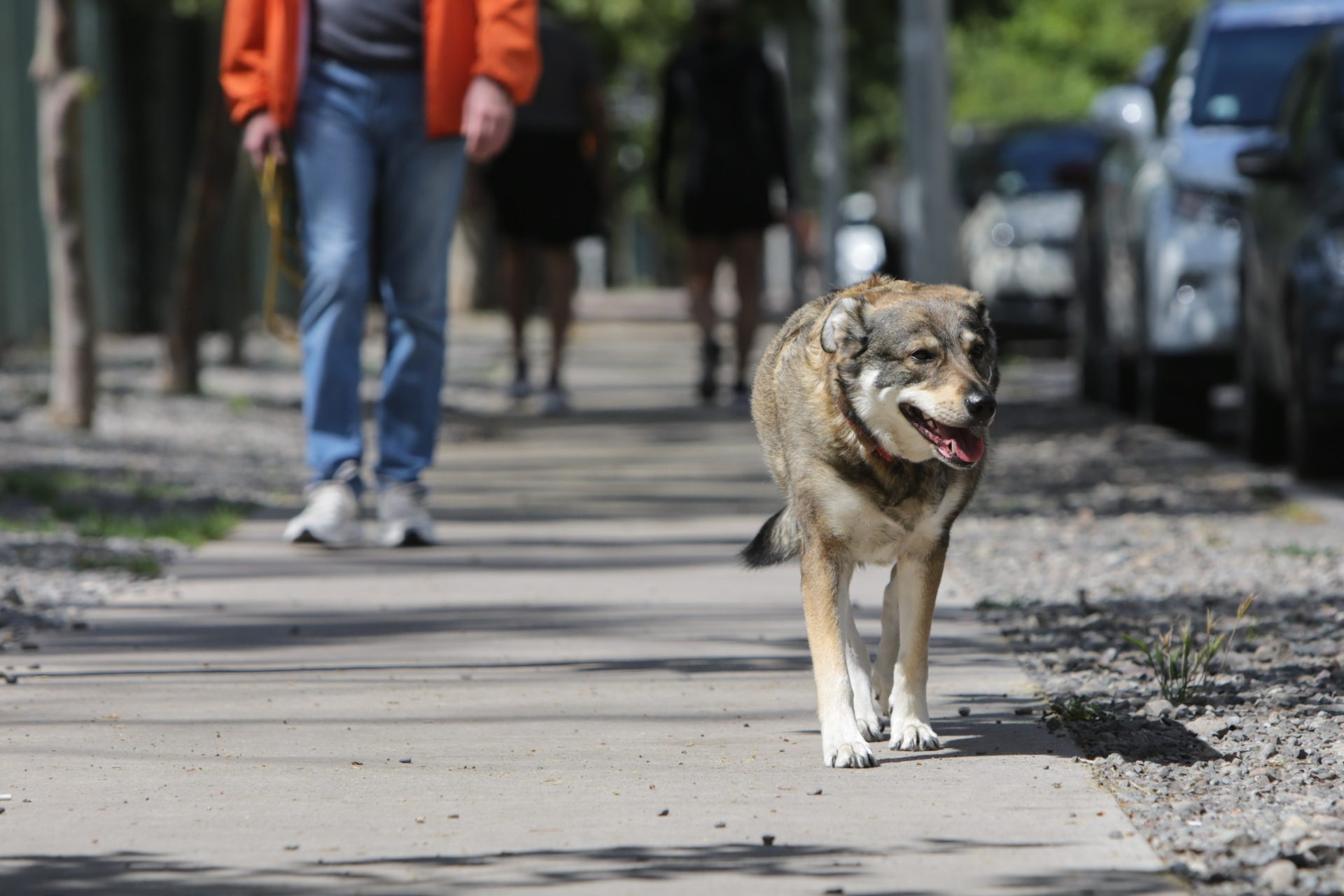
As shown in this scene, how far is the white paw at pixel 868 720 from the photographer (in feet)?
15.9

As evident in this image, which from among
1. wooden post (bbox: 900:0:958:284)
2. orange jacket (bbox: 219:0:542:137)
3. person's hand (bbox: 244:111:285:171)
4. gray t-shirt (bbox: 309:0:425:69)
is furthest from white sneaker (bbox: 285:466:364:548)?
wooden post (bbox: 900:0:958:284)

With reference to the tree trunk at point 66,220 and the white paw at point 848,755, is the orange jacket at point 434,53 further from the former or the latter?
the white paw at point 848,755

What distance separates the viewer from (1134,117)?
13.3 meters

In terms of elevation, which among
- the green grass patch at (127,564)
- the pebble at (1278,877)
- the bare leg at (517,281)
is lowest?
the green grass patch at (127,564)

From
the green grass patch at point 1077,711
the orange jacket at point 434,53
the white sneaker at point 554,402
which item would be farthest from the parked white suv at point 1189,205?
the green grass patch at point 1077,711

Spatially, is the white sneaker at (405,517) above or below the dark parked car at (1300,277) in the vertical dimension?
below

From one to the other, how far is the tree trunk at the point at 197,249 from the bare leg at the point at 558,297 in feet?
6.00

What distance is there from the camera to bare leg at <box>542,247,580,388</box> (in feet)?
41.3

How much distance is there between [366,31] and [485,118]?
Result: 1.71 feet

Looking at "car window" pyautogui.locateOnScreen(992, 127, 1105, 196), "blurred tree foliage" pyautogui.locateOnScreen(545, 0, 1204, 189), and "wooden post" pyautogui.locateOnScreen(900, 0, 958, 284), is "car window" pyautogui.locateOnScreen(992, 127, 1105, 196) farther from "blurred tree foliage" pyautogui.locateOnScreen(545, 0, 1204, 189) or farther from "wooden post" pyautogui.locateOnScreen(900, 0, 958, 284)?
"wooden post" pyautogui.locateOnScreen(900, 0, 958, 284)

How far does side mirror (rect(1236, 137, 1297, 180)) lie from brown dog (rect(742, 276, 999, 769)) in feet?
16.0

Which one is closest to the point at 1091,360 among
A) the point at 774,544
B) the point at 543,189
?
the point at 543,189

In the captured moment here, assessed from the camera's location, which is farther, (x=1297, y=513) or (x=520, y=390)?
(x=520, y=390)

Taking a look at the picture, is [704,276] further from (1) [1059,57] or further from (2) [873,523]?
(1) [1059,57]
